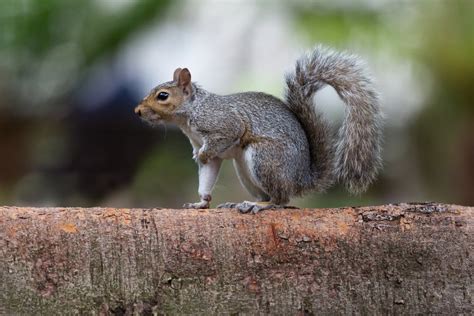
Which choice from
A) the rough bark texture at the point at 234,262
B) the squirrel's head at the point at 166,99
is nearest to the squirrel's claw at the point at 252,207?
the rough bark texture at the point at 234,262

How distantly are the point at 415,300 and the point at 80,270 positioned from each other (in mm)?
932

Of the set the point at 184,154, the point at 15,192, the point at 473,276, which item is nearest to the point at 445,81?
the point at 184,154

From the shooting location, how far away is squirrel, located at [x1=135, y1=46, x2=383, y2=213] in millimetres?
2824

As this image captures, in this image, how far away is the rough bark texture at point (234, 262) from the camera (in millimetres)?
2266

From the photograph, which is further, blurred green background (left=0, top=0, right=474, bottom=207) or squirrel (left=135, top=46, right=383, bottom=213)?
blurred green background (left=0, top=0, right=474, bottom=207)

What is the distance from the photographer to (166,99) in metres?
3.01

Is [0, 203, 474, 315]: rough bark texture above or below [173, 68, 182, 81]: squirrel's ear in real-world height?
below

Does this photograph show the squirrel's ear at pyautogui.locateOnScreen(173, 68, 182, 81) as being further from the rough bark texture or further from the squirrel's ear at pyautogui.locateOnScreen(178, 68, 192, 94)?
the rough bark texture

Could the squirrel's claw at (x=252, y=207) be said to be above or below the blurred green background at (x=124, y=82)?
below

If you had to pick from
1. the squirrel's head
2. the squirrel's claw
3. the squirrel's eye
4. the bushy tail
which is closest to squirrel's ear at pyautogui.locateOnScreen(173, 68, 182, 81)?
the squirrel's head

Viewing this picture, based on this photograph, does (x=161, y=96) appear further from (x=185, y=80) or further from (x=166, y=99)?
(x=185, y=80)

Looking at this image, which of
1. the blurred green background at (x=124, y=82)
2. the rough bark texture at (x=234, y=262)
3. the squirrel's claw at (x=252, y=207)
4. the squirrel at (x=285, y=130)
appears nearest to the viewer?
the rough bark texture at (x=234, y=262)

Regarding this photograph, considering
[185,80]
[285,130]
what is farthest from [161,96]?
[285,130]

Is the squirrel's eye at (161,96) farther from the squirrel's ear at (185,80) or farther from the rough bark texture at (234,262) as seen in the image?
the rough bark texture at (234,262)
